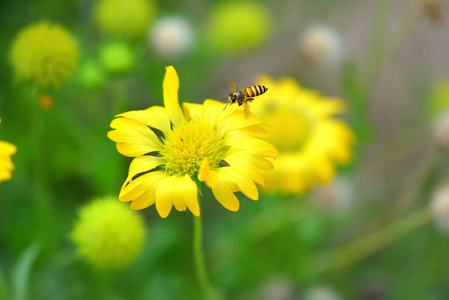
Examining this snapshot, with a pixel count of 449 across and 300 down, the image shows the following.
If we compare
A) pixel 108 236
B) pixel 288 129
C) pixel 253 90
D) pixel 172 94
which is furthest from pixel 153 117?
pixel 288 129

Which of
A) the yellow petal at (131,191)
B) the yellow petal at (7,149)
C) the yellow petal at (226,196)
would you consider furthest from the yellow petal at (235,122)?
the yellow petal at (7,149)

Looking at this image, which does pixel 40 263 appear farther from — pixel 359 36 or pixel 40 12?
pixel 359 36

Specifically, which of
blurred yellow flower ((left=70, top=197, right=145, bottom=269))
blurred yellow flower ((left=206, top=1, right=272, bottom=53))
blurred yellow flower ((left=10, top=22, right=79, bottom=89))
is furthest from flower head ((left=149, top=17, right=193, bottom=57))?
blurred yellow flower ((left=70, top=197, right=145, bottom=269))

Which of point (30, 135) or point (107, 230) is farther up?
point (30, 135)

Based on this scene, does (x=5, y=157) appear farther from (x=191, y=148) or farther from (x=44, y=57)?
(x=44, y=57)

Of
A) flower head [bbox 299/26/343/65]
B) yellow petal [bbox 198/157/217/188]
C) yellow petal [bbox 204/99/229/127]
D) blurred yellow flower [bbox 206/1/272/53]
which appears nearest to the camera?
yellow petal [bbox 198/157/217/188]

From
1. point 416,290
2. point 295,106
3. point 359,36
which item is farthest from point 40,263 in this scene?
point 359,36

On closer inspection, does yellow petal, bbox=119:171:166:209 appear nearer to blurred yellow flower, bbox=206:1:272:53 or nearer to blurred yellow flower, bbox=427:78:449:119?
blurred yellow flower, bbox=206:1:272:53
